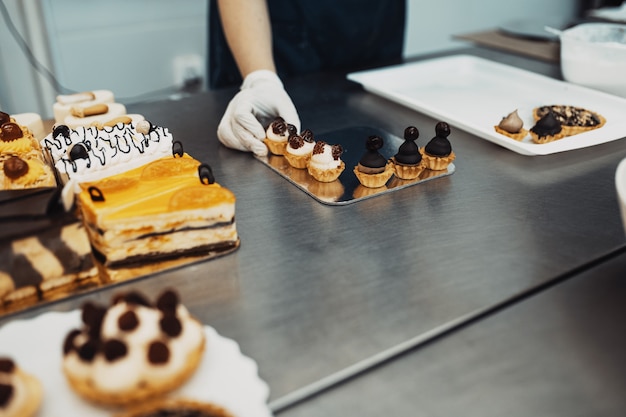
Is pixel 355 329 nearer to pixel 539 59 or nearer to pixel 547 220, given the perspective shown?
pixel 547 220

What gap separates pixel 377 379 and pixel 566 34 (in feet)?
5.88

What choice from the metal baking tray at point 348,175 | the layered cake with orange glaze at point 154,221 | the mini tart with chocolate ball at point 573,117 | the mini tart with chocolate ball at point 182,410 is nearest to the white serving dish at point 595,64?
the mini tart with chocolate ball at point 573,117

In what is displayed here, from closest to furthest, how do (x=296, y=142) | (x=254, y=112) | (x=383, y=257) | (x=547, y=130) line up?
1. (x=383, y=257)
2. (x=296, y=142)
3. (x=547, y=130)
4. (x=254, y=112)

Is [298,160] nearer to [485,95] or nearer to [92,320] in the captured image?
[92,320]

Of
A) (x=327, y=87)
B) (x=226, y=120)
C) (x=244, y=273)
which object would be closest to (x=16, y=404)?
(x=244, y=273)

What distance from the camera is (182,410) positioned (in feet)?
2.35

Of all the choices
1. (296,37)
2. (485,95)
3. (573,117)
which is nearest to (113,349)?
(573,117)

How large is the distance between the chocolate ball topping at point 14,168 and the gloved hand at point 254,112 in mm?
567

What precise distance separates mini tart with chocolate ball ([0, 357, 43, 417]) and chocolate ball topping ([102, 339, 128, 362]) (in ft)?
0.35

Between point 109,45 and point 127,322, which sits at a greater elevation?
point 127,322

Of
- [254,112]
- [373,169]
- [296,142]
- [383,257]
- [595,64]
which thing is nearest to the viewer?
[383,257]

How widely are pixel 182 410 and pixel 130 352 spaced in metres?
0.11

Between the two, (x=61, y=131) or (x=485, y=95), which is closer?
(x=61, y=131)

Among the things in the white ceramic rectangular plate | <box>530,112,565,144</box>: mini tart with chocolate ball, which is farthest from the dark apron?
<box>530,112,565,144</box>: mini tart with chocolate ball
